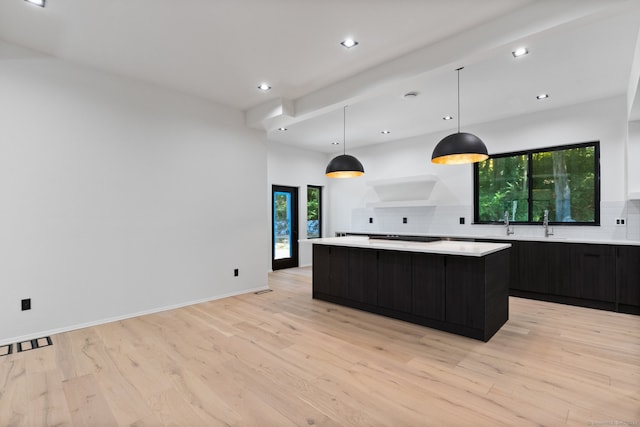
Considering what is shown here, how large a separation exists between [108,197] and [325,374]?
318 cm

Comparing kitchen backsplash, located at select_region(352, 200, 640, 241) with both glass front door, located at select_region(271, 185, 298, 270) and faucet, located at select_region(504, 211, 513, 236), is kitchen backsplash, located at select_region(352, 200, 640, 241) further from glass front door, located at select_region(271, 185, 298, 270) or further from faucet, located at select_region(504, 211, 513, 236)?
glass front door, located at select_region(271, 185, 298, 270)

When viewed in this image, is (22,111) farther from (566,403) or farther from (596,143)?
(596,143)

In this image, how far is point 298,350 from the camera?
2.93m

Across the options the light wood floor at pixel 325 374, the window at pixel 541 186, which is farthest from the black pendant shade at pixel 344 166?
the window at pixel 541 186

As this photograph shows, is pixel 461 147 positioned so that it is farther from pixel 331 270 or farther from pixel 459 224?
pixel 459 224

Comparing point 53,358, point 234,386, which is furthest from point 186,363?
point 53,358

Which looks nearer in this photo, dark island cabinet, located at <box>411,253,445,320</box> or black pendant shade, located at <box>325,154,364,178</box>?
dark island cabinet, located at <box>411,253,445,320</box>

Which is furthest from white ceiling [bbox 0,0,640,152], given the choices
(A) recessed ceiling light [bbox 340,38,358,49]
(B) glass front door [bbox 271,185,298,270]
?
(B) glass front door [bbox 271,185,298,270]

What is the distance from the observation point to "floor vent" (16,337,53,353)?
3010mm

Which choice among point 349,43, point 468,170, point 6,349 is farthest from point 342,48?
point 6,349

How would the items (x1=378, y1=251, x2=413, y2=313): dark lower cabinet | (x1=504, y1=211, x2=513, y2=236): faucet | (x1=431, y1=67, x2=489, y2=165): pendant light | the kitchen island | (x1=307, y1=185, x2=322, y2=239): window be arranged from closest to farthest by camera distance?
1. the kitchen island
2. (x1=431, y1=67, x2=489, y2=165): pendant light
3. (x1=378, y1=251, x2=413, y2=313): dark lower cabinet
4. (x1=504, y1=211, x2=513, y2=236): faucet
5. (x1=307, y1=185, x2=322, y2=239): window

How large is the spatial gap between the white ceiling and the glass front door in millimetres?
2770

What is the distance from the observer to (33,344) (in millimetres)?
3105

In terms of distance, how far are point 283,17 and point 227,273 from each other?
11.6ft
